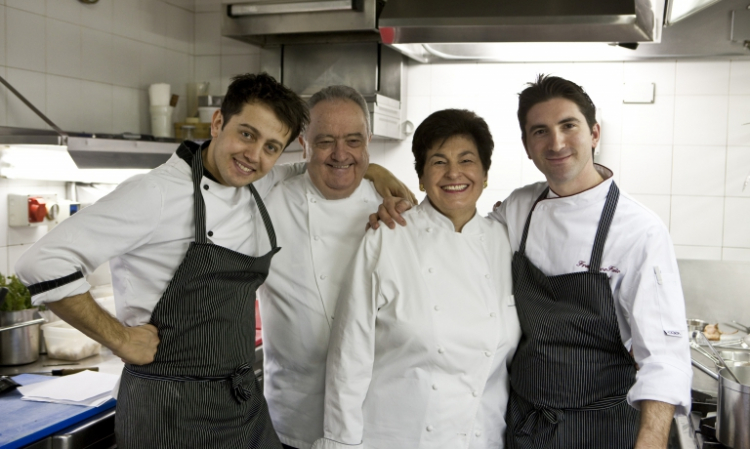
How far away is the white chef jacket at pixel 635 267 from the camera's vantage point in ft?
4.82

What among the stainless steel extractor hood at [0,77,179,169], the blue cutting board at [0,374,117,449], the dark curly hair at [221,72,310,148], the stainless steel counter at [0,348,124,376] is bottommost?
the blue cutting board at [0,374,117,449]

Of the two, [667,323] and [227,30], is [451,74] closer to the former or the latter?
[227,30]

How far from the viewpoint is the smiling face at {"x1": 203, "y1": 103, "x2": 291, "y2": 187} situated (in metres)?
Result: 1.62

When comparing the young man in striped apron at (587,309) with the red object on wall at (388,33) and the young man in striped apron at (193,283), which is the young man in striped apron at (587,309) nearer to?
the red object on wall at (388,33)

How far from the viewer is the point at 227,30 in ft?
10.6

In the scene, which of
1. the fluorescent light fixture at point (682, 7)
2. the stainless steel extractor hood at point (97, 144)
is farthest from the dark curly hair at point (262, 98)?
the fluorescent light fixture at point (682, 7)

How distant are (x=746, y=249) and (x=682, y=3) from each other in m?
1.64

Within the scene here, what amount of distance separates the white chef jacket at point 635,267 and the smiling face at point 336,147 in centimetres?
49

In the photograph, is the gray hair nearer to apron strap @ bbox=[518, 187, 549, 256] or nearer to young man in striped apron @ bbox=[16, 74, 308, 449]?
young man in striped apron @ bbox=[16, 74, 308, 449]

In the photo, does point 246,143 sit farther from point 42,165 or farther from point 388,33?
point 42,165

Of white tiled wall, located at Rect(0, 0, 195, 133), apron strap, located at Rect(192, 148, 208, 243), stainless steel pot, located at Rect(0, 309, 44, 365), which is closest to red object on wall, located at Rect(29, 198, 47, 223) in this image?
white tiled wall, located at Rect(0, 0, 195, 133)

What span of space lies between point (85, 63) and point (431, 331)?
2.30 meters

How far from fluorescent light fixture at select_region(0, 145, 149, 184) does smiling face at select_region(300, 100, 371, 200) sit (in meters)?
0.89

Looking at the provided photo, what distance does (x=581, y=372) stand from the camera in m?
1.59
